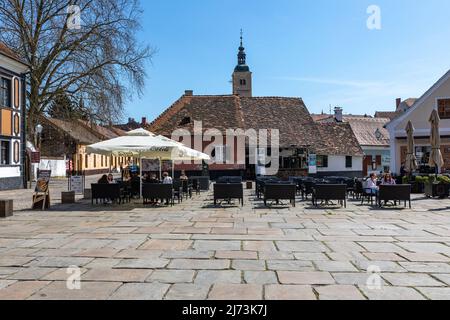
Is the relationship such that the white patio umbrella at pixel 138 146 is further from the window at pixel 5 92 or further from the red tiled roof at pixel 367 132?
the red tiled roof at pixel 367 132

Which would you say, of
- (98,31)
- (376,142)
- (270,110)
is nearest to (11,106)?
(98,31)

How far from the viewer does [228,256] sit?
262 inches

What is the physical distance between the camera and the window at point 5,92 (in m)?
24.1

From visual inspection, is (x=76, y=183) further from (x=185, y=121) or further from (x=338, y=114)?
(x=338, y=114)

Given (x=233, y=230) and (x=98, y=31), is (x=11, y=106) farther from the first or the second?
(x=233, y=230)

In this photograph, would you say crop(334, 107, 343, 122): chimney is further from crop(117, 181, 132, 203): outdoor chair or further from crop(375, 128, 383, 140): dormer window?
crop(117, 181, 132, 203): outdoor chair

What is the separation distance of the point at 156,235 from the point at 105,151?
5.66m

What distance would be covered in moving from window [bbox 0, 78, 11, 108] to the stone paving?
14903 millimetres

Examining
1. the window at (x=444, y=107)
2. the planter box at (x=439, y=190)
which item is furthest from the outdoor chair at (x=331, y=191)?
the window at (x=444, y=107)

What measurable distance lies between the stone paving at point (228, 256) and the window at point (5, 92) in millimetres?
14903

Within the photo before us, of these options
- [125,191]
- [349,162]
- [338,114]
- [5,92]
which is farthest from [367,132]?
[125,191]

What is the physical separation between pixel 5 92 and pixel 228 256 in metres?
22.2

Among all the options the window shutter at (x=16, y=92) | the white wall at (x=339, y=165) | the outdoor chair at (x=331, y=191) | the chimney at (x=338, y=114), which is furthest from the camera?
the chimney at (x=338, y=114)

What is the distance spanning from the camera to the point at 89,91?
27.1 metres
